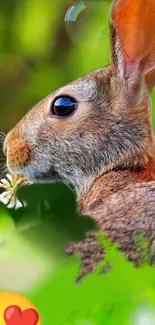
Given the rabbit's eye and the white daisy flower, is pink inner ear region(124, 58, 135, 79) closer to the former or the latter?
the rabbit's eye

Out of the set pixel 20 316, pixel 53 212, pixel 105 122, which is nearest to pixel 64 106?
pixel 105 122

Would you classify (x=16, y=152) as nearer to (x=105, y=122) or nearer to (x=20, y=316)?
(x=105, y=122)

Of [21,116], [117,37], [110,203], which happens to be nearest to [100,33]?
[117,37]

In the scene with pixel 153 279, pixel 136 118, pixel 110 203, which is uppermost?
pixel 136 118

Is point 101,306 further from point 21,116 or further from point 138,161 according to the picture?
point 21,116

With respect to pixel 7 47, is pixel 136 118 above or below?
below

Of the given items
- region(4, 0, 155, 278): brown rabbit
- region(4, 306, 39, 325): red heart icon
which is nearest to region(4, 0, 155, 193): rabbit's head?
region(4, 0, 155, 278): brown rabbit
